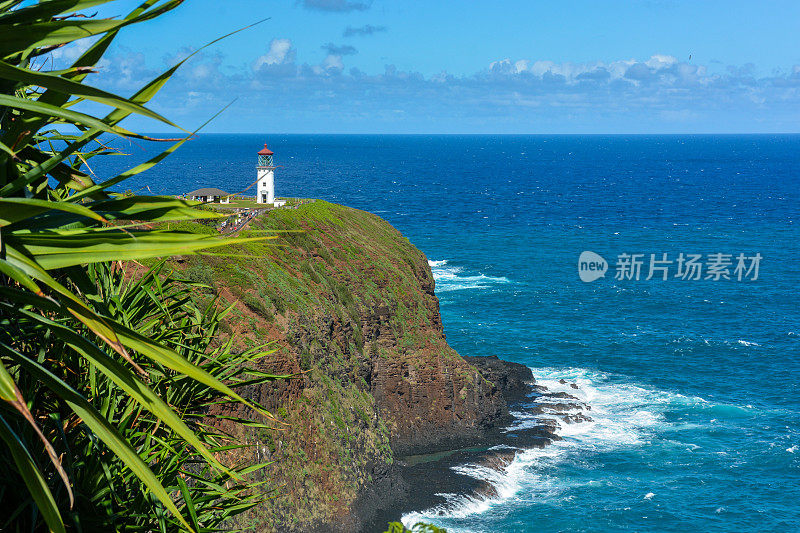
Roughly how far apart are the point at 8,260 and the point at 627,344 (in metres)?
70.1

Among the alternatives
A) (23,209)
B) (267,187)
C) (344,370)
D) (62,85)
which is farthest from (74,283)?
(267,187)

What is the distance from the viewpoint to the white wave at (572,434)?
41.1 meters

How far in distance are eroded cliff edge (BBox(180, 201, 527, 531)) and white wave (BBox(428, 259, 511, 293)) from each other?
3000 centimetres

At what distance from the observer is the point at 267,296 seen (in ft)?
127

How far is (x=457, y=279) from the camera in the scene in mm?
93750

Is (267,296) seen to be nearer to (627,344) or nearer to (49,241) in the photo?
(49,241)

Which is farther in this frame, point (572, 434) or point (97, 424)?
point (572, 434)

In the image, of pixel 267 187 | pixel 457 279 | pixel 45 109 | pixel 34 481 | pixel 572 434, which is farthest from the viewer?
pixel 457 279

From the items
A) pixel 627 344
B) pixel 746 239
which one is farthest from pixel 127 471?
pixel 746 239

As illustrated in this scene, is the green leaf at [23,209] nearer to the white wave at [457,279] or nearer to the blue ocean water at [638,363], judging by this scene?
the blue ocean water at [638,363]

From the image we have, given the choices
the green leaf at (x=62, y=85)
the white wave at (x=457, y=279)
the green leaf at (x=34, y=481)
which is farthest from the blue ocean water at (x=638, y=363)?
the green leaf at (x=34, y=481)

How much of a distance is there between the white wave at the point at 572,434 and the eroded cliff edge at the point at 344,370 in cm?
262

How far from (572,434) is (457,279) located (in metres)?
44.4

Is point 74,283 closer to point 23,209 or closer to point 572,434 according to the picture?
point 23,209
